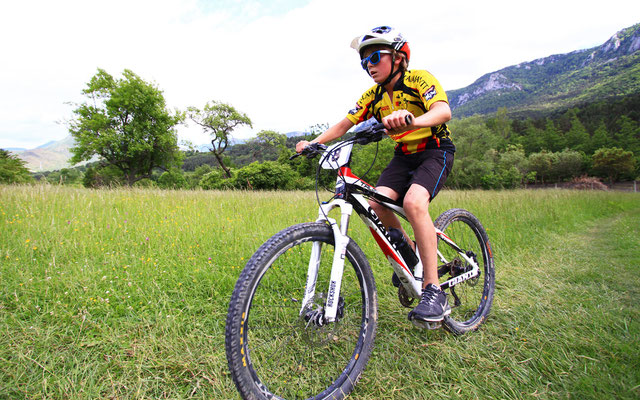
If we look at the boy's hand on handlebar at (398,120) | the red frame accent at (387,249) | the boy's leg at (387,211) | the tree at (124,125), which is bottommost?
the red frame accent at (387,249)

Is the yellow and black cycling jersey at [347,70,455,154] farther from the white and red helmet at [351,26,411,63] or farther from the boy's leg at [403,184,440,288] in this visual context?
the boy's leg at [403,184,440,288]

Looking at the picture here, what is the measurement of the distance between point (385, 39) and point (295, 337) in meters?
2.13

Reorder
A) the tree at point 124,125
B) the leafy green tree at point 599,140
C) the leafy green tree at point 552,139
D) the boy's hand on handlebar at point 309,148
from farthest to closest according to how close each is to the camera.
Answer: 1. the leafy green tree at point 552,139
2. the leafy green tree at point 599,140
3. the tree at point 124,125
4. the boy's hand on handlebar at point 309,148

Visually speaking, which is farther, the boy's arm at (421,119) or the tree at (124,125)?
the tree at (124,125)

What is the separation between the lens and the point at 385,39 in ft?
6.88

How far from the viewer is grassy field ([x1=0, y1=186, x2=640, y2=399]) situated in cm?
169

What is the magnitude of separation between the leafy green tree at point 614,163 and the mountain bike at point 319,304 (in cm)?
7058

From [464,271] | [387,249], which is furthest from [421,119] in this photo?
[464,271]

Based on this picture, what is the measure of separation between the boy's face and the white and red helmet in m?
0.04

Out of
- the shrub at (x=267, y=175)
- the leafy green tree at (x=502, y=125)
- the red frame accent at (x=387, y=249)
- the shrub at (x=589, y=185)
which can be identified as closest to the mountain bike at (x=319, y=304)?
the red frame accent at (x=387, y=249)

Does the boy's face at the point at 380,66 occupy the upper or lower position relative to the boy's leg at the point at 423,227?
upper

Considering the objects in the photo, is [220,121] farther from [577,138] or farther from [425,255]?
[577,138]

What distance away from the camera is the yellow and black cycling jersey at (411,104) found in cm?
211

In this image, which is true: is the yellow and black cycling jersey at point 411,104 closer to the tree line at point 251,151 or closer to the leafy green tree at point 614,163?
the tree line at point 251,151
